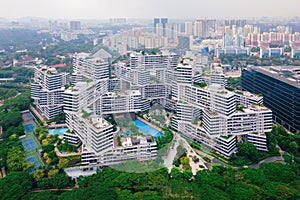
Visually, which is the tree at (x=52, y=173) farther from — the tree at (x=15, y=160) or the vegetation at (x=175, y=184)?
the tree at (x=15, y=160)

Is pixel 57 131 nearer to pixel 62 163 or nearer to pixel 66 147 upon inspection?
pixel 66 147

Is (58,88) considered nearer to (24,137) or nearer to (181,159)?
(24,137)

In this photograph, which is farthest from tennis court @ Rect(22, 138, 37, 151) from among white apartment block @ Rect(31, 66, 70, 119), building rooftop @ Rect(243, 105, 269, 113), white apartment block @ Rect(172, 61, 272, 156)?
building rooftop @ Rect(243, 105, 269, 113)

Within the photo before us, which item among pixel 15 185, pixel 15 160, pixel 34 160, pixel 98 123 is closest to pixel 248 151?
pixel 98 123

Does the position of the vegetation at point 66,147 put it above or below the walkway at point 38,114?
below

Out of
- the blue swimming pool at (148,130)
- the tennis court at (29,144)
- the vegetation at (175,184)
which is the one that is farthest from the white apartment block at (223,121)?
the tennis court at (29,144)

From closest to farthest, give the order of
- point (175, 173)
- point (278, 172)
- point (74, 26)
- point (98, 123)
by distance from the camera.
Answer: point (278, 172) → point (175, 173) → point (98, 123) → point (74, 26)

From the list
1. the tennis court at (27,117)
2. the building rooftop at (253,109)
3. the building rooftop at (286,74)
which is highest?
the building rooftop at (286,74)
